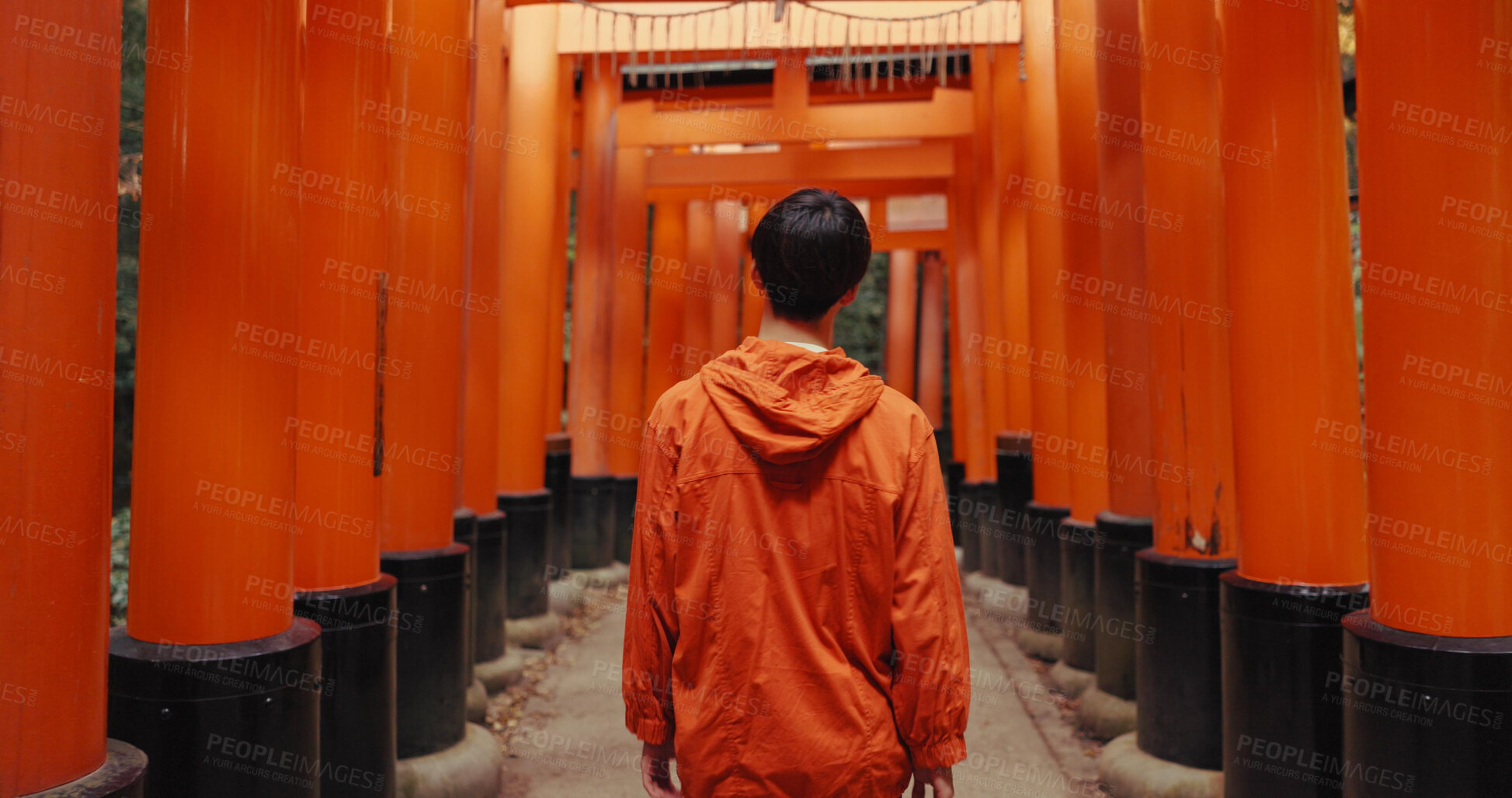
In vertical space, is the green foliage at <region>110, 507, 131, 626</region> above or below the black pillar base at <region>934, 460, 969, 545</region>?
below

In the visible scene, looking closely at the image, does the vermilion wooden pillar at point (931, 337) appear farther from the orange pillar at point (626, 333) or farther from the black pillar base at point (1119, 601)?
the black pillar base at point (1119, 601)

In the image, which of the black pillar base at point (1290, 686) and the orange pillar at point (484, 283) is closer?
the black pillar base at point (1290, 686)

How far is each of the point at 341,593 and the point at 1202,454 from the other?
11.0 feet

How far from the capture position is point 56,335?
2125 mm

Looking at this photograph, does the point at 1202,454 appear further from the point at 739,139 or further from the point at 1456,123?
the point at 739,139

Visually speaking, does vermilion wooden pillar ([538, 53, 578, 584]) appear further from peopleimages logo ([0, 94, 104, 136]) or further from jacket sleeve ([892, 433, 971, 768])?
jacket sleeve ([892, 433, 971, 768])

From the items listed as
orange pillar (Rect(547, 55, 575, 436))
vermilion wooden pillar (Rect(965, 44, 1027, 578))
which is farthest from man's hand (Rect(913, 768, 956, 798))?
orange pillar (Rect(547, 55, 575, 436))

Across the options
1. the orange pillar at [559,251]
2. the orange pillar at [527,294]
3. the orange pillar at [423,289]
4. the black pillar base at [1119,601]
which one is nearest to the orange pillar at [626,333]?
the orange pillar at [559,251]

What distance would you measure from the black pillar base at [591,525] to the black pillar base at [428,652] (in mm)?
5703

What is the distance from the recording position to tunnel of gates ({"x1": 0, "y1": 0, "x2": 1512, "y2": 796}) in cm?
220

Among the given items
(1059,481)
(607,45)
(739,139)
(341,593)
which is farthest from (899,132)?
(341,593)

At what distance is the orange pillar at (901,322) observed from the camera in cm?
1590

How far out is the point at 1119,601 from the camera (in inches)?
213

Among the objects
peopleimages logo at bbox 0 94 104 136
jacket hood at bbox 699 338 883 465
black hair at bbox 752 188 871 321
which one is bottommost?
jacket hood at bbox 699 338 883 465
